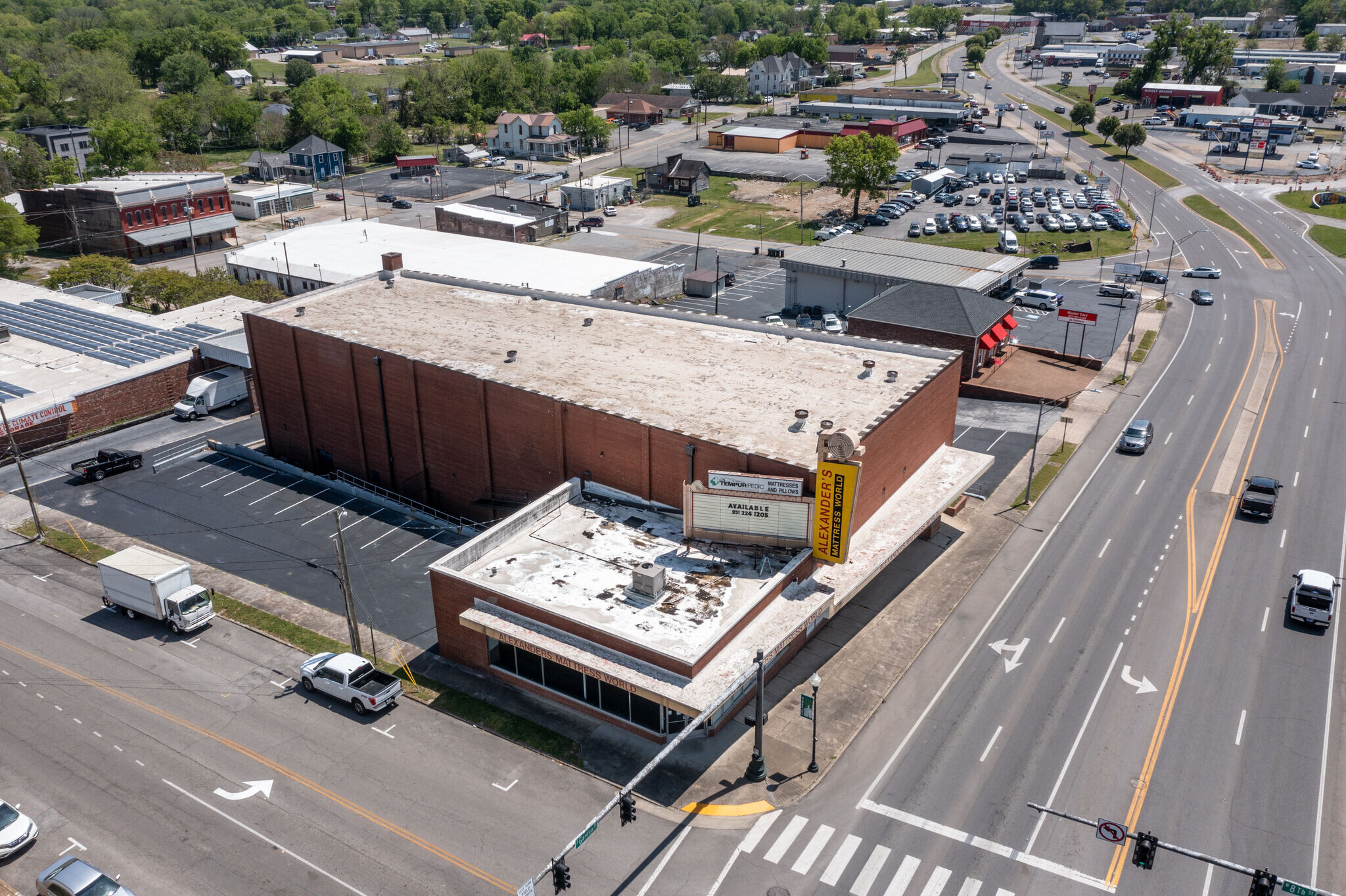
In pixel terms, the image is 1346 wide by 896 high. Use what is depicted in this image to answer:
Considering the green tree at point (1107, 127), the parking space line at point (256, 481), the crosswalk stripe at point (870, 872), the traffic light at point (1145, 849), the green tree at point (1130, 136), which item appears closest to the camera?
the traffic light at point (1145, 849)

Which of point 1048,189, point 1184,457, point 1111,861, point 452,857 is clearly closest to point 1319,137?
point 1048,189

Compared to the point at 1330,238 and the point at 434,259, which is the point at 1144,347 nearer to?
the point at 1330,238

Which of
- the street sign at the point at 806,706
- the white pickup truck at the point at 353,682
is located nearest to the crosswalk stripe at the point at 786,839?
the street sign at the point at 806,706

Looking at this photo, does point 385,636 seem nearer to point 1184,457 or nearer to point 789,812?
point 789,812

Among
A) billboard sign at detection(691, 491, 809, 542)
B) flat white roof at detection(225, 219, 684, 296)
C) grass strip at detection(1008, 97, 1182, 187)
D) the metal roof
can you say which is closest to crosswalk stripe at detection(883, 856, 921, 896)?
billboard sign at detection(691, 491, 809, 542)

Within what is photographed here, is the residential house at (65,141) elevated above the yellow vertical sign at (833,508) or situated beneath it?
elevated above

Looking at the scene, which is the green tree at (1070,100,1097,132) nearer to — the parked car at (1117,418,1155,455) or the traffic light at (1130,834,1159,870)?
the parked car at (1117,418,1155,455)

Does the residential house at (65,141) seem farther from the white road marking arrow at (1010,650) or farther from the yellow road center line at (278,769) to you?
the white road marking arrow at (1010,650)
